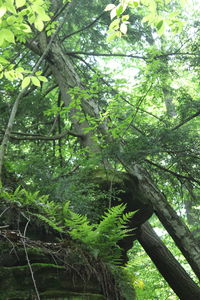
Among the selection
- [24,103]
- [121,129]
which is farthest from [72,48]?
[121,129]

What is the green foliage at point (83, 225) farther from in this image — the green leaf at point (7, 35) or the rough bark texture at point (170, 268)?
the rough bark texture at point (170, 268)

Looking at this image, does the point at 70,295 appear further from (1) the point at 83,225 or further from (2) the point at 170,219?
(2) the point at 170,219

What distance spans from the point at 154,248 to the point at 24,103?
4177 millimetres

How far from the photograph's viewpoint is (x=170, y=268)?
630 cm

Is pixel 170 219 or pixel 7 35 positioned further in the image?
pixel 170 219

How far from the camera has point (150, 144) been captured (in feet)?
18.3

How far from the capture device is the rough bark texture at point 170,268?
20.3 ft

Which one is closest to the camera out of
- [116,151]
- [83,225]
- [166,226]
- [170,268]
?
[83,225]

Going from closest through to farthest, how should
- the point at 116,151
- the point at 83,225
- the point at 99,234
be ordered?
the point at 83,225, the point at 99,234, the point at 116,151

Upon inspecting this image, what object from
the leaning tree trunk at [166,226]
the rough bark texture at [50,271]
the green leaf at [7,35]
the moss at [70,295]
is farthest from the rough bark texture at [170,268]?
the green leaf at [7,35]

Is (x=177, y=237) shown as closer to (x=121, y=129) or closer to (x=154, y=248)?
(x=154, y=248)

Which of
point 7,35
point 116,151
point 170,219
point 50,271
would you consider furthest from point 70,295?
point 170,219

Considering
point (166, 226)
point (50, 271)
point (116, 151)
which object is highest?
point (116, 151)

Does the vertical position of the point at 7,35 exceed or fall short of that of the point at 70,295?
it exceeds it
